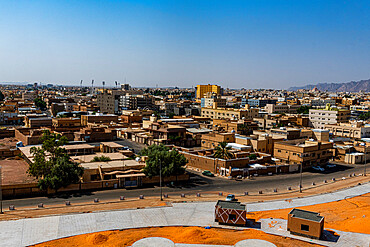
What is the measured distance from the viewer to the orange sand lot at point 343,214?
106 feet

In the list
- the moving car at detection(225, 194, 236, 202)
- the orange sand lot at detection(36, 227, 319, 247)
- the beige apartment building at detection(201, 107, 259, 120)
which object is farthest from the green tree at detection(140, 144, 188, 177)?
the beige apartment building at detection(201, 107, 259, 120)

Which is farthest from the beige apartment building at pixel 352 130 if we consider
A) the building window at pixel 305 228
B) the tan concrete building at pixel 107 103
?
the tan concrete building at pixel 107 103

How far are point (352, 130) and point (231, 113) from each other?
135ft

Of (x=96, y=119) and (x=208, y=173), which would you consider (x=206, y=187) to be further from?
(x=96, y=119)

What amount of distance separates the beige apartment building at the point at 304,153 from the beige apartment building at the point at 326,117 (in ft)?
162

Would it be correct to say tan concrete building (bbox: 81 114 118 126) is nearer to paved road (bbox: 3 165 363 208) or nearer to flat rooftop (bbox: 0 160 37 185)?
flat rooftop (bbox: 0 160 37 185)

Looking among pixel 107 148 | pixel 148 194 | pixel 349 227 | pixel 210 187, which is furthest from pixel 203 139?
pixel 349 227

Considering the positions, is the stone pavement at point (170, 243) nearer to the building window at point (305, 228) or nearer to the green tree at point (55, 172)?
the building window at point (305, 228)

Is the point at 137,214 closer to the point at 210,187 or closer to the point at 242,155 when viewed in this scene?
the point at 210,187

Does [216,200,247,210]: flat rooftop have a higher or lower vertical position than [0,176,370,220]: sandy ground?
higher

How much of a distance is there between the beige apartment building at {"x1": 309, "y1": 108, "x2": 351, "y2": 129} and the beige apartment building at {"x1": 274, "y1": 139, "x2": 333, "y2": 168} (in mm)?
49344

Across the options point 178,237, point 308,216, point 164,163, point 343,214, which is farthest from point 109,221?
point 343,214

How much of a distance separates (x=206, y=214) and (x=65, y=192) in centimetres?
1781

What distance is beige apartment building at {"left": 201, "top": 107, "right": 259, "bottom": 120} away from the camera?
11406 centimetres
